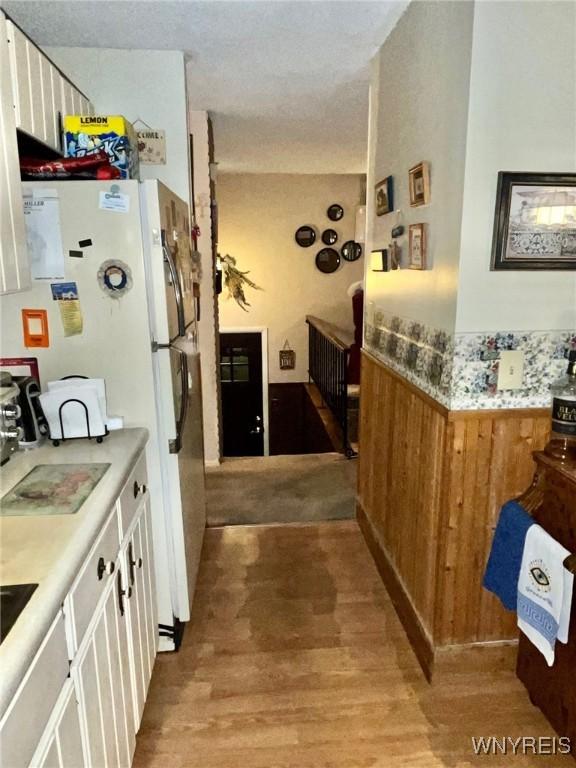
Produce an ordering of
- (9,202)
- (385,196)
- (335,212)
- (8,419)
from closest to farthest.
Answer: (9,202) → (8,419) → (385,196) → (335,212)

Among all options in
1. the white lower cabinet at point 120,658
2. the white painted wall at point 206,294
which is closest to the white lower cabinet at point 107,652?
the white lower cabinet at point 120,658

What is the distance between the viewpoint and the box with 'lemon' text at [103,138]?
2.02 m

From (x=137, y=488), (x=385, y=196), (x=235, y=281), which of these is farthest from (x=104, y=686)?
(x=235, y=281)

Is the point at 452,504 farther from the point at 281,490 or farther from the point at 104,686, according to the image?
the point at 281,490

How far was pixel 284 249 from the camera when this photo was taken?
21.3 feet

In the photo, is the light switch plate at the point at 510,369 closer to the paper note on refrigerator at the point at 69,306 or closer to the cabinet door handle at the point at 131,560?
the cabinet door handle at the point at 131,560

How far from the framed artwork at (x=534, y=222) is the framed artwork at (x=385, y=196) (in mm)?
790

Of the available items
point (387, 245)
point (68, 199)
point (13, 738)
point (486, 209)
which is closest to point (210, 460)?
point (387, 245)

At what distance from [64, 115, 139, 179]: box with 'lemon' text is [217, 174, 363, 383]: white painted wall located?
438 centimetres

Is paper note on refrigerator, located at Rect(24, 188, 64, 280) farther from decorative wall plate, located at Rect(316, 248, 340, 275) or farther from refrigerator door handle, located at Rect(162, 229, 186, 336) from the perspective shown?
decorative wall plate, located at Rect(316, 248, 340, 275)

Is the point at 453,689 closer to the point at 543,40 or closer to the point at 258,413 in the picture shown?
the point at 543,40

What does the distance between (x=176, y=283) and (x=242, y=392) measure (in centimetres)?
504

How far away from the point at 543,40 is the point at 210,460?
3313mm

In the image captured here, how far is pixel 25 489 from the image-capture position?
146 cm
